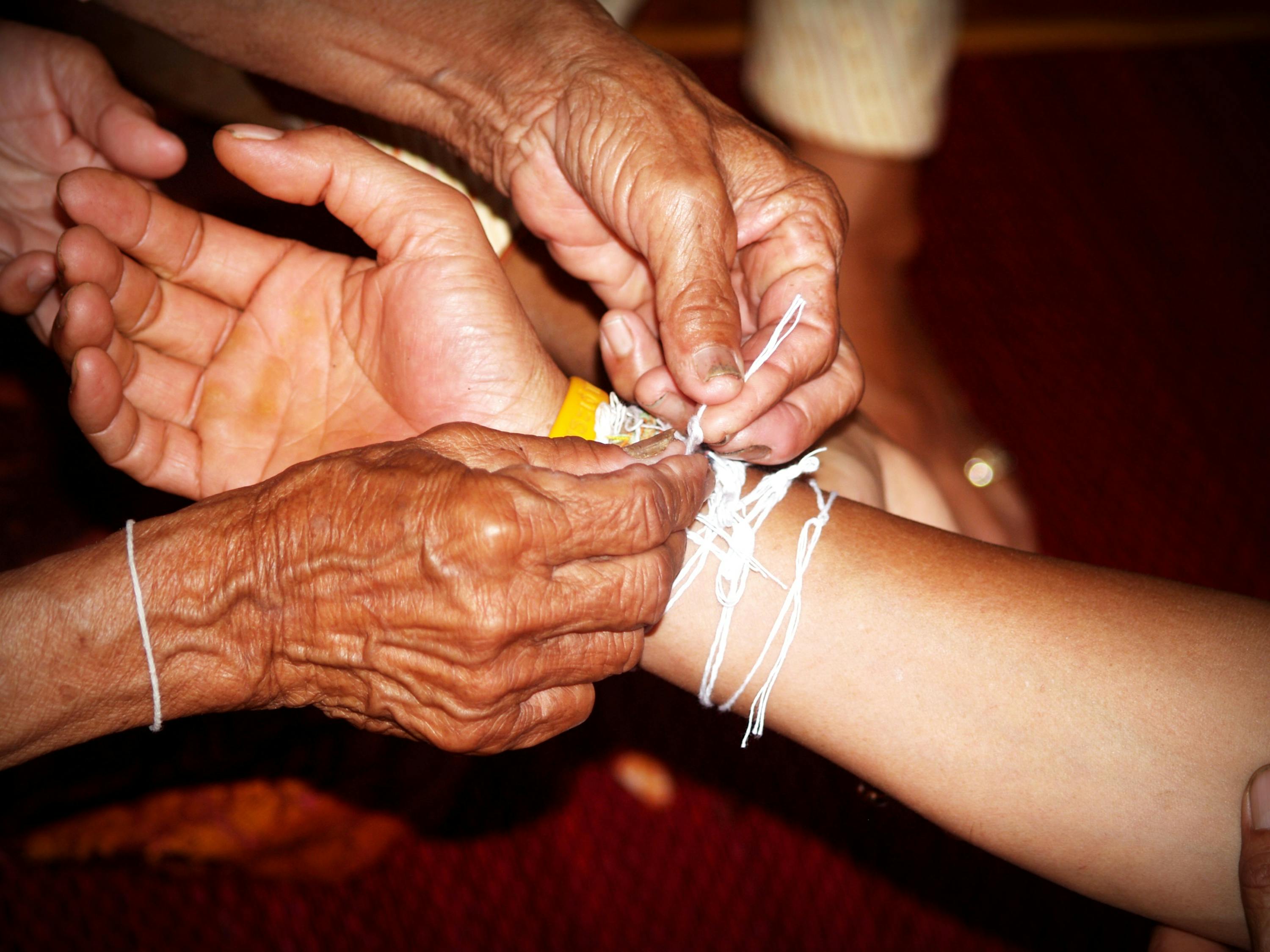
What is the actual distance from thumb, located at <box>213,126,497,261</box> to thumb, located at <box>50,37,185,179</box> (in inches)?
12.9

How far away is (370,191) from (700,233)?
37cm

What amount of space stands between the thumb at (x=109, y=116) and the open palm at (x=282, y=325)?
189 mm

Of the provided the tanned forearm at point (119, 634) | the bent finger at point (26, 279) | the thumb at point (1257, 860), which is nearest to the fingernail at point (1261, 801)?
the thumb at point (1257, 860)

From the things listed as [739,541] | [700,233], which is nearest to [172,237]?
[700,233]

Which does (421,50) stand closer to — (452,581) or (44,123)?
(44,123)

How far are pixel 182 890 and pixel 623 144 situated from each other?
50.5 inches

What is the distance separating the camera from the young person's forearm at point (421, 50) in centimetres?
106

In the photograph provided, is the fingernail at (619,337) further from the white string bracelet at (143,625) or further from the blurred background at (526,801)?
the blurred background at (526,801)

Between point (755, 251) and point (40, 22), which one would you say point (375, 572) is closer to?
point (755, 251)

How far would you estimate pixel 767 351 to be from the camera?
91 centimetres

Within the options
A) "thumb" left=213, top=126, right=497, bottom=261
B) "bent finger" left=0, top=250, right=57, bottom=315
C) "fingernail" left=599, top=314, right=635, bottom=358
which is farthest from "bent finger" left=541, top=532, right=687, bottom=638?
"bent finger" left=0, top=250, right=57, bottom=315

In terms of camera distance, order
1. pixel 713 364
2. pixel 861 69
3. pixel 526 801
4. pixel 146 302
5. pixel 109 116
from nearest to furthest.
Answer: pixel 713 364 < pixel 146 302 < pixel 109 116 < pixel 526 801 < pixel 861 69

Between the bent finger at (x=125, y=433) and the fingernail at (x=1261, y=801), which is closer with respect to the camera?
the fingernail at (x=1261, y=801)

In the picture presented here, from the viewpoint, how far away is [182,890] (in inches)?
55.3
